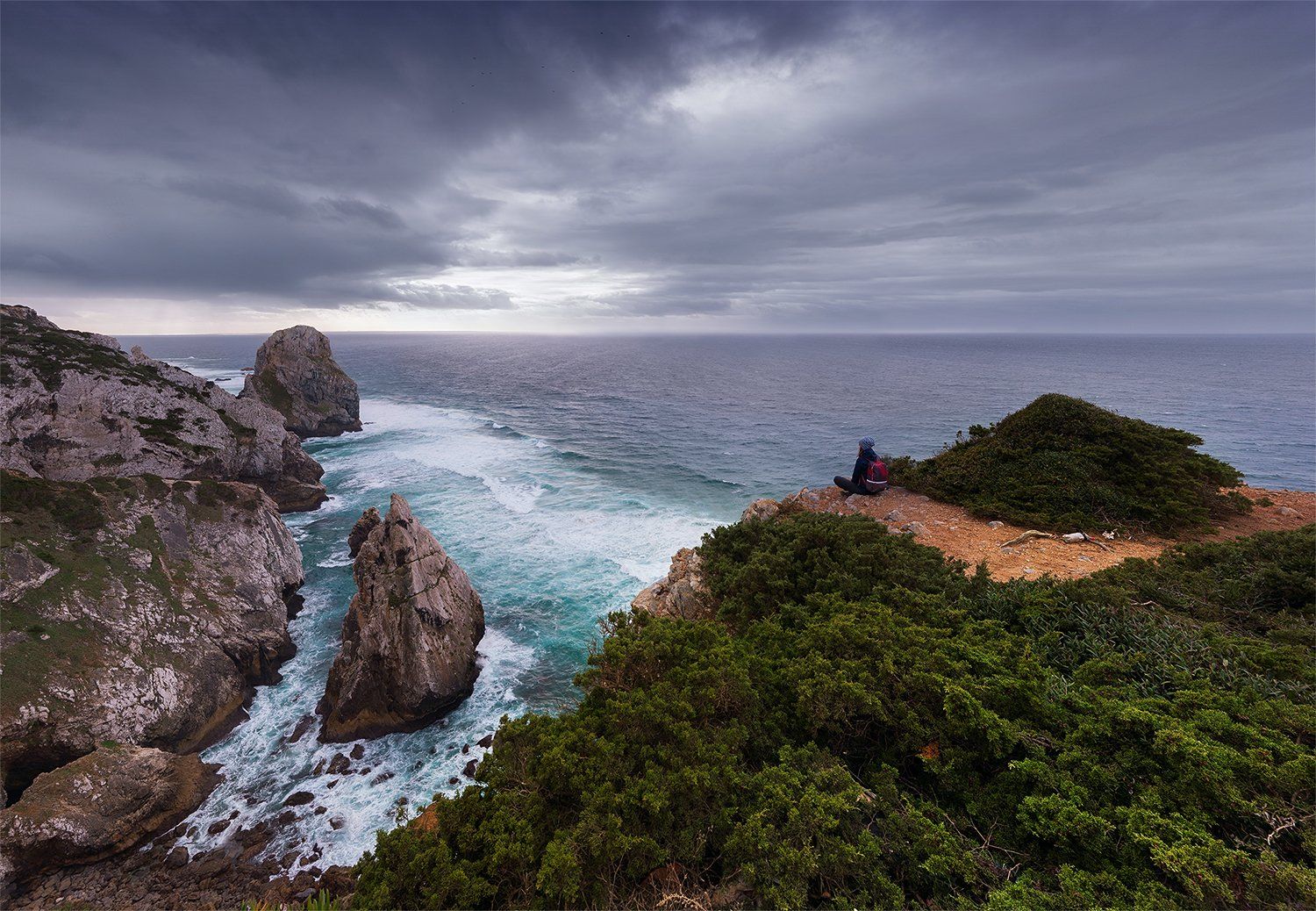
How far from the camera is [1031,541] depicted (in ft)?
46.1

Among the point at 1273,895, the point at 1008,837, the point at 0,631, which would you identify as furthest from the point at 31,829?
the point at 1273,895

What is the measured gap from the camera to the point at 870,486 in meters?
18.0

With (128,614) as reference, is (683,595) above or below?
above

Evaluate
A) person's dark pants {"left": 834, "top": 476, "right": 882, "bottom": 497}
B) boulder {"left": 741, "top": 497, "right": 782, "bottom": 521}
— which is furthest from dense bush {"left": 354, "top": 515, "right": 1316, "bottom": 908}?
person's dark pants {"left": 834, "top": 476, "right": 882, "bottom": 497}

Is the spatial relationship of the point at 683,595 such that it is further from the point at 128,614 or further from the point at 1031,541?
the point at 128,614

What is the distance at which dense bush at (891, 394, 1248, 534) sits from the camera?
1462 centimetres

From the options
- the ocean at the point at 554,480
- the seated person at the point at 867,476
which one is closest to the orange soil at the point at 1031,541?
the seated person at the point at 867,476

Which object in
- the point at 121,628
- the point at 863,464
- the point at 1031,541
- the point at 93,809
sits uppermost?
the point at 863,464

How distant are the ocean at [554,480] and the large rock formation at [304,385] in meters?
4.77

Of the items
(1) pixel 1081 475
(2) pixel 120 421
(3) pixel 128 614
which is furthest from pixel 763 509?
(2) pixel 120 421

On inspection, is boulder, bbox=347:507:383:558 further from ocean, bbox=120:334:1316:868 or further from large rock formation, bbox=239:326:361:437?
large rock formation, bbox=239:326:361:437

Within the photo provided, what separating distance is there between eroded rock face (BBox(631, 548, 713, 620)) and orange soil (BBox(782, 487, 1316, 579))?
6.10 m

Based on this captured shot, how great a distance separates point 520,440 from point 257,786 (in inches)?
1606

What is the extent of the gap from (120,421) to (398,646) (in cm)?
2660
